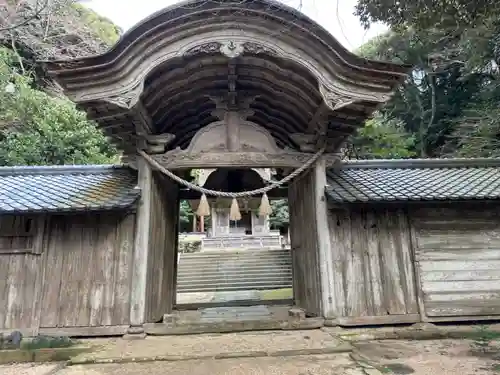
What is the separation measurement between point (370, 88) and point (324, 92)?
71 cm

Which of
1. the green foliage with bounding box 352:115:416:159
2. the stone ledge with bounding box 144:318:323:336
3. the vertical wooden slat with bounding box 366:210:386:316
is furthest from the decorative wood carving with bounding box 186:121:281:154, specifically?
the green foliage with bounding box 352:115:416:159

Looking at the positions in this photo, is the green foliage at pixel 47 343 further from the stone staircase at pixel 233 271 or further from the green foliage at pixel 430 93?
the green foliage at pixel 430 93

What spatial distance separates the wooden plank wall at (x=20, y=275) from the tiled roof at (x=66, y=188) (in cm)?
36

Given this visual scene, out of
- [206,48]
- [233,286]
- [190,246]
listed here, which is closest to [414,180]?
[206,48]

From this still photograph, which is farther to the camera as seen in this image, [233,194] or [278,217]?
[278,217]

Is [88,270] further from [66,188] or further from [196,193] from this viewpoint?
[196,193]

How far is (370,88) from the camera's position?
5.78 metres

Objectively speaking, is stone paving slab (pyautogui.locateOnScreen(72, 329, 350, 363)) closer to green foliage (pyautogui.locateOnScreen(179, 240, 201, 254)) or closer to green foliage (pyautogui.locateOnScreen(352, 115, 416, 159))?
green foliage (pyautogui.locateOnScreen(352, 115, 416, 159))

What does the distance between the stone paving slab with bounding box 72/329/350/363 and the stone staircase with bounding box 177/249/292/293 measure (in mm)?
11288

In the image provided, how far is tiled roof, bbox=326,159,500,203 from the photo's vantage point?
6.46 meters

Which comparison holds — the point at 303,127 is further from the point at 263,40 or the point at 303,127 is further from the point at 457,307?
the point at 457,307

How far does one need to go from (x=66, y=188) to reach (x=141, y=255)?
227 centimetres

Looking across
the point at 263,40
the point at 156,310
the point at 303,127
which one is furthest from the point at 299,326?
the point at 263,40

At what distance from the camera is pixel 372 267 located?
649 centimetres
